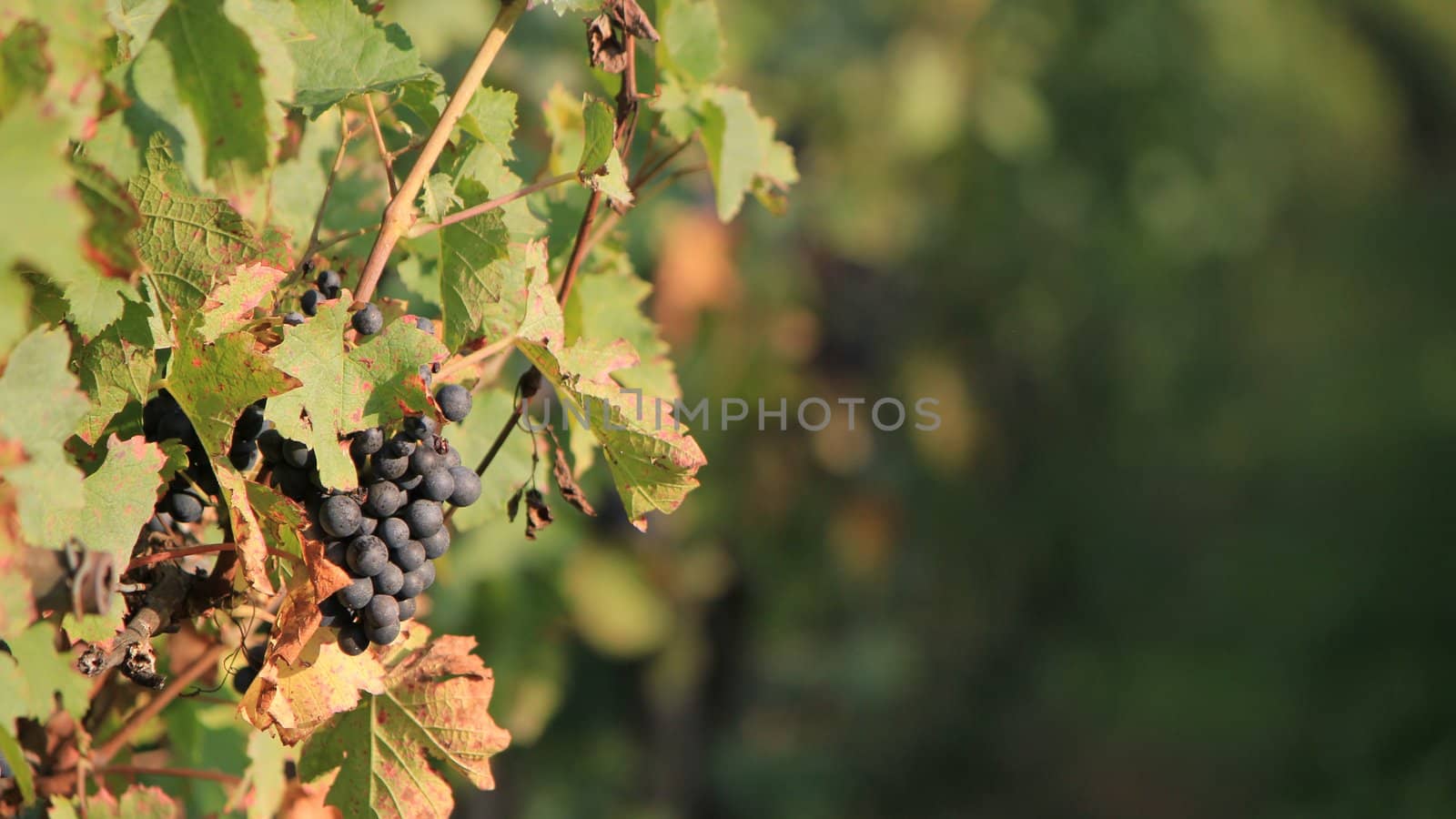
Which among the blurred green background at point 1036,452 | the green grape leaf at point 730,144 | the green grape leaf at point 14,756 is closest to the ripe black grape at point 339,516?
the green grape leaf at point 14,756

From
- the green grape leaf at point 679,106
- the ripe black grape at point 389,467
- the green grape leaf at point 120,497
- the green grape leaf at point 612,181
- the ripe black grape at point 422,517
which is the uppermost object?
the green grape leaf at point 679,106

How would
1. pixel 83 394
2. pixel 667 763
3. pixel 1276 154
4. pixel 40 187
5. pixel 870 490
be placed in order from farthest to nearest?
1. pixel 1276 154
2. pixel 870 490
3. pixel 667 763
4. pixel 83 394
5. pixel 40 187

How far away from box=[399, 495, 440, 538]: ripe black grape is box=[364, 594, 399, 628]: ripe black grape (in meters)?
0.04

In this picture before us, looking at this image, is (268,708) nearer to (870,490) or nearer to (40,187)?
(40,187)

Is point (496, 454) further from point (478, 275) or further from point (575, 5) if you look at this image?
point (575, 5)

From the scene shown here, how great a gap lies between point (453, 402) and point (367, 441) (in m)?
0.06

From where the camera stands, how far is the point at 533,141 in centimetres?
304

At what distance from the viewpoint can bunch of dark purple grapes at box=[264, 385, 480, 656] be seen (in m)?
0.80

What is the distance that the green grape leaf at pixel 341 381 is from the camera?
0.78 metres

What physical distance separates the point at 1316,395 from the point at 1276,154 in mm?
1614

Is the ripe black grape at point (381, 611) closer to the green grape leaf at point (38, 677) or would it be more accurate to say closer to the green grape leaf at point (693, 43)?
the green grape leaf at point (38, 677)

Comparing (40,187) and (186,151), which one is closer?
(40,187)

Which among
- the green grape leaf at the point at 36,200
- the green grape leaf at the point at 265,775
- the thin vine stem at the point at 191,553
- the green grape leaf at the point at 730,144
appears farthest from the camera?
the green grape leaf at the point at 730,144

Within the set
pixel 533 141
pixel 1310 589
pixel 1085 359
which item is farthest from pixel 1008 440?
pixel 533 141
